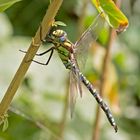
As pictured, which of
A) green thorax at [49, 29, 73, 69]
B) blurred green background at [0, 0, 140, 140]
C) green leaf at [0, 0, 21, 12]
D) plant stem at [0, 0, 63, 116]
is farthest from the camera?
blurred green background at [0, 0, 140, 140]

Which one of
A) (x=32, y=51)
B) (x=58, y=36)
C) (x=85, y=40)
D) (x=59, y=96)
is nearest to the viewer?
(x=32, y=51)

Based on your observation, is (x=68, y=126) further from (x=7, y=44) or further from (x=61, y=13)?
(x=61, y=13)

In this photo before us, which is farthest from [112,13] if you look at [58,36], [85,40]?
[85,40]

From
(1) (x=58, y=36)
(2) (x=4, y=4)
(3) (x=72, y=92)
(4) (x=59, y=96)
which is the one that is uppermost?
(2) (x=4, y=4)

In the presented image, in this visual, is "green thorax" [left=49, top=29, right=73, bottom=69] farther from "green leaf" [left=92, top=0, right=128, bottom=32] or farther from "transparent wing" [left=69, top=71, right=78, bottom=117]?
"green leaf" [left=92, top=0, right=128, bottom=32]

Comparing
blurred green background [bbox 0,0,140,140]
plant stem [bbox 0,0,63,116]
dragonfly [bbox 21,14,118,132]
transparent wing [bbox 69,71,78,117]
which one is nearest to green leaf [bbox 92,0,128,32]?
plant stem [bbox 0,0,63,116]

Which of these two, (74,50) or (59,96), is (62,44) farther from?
(59,96)
